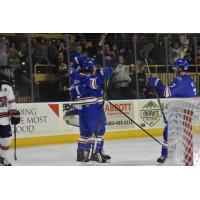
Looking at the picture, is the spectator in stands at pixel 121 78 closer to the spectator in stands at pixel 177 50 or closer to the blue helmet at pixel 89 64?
the blue helmet at pixel 89 64

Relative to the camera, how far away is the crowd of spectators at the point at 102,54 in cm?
411

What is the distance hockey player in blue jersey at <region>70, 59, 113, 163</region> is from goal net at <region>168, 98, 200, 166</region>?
458 mm

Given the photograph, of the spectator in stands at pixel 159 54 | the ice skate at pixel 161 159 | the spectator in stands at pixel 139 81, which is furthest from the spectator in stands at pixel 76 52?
the ice skate at pixel 161 159

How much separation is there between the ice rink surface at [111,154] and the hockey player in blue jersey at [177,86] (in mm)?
90

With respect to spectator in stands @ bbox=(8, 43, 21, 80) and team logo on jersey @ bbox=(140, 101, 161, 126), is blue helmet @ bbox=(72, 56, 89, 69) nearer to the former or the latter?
spectator in stands @ bbox=(8, 43, 21, 80)

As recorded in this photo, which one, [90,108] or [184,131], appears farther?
[90,108]

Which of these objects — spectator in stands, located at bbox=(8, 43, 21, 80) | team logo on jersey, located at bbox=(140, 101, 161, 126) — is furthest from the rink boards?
spectator in stands, located at bbox=(8, 43, 21, 80)

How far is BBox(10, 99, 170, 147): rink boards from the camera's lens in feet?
13.5

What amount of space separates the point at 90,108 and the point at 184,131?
67cm

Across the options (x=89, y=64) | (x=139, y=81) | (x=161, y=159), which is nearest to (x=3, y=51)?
(x=89, y=64)

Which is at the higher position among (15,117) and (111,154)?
(15,117)

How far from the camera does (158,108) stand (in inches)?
164

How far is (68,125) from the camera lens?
13.7 feet

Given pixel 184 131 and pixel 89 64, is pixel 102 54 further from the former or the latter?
pixel 184 131
